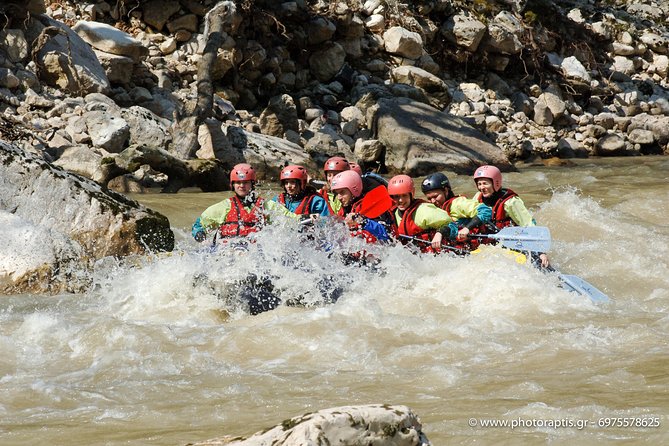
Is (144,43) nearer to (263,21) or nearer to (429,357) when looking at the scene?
(263,21)

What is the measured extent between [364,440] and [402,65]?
16.3 metres

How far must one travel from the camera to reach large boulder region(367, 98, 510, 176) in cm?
1435

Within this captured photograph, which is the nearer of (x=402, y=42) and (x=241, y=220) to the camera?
(x=241, y=220)

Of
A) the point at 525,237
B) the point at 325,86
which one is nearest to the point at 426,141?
the point at 325,86

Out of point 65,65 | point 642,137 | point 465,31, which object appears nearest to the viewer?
point 65,65

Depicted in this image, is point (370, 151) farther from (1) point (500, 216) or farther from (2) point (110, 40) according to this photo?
(1) point (500, 216)

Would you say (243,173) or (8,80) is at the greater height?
(8,80)

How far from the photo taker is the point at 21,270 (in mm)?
7215

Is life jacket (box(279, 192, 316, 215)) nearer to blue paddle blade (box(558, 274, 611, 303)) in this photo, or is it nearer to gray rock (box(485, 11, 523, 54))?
blue paddle blade (box(558, 274, 611, 303))

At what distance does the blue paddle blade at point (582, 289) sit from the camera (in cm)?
693

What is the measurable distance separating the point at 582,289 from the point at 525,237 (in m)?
0.93

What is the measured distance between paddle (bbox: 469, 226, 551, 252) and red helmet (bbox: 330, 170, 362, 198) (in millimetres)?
1167

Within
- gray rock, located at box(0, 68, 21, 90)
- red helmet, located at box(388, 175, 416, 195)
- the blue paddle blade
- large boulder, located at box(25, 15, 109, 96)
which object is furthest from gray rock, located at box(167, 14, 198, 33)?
the blue paddle blade

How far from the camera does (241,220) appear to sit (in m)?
7.72
